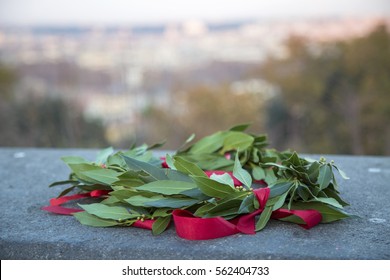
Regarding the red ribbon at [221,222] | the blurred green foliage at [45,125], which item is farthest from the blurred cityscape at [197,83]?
the red ribbon at [221,222]

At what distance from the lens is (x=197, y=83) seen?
1027 centimetres

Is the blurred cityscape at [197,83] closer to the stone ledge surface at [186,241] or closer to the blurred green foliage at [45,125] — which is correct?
the blurred green foliage at [45,125]

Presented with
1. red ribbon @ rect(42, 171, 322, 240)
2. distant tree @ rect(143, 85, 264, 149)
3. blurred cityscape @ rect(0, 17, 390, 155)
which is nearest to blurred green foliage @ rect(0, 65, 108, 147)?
blurred cityscape @ rect(0, 17, 390, 155)

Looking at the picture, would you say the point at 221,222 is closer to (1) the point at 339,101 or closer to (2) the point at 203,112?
(2) the point at 203,112

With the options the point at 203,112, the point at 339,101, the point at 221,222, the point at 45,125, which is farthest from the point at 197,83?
the point at 221,222

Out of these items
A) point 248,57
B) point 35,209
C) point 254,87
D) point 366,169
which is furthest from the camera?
point 254,87

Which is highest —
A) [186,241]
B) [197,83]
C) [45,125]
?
[186,241]

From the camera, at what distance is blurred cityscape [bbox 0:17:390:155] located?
7.58m

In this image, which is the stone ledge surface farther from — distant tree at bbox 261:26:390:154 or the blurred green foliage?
distant tree at bbox 261:26:390:154

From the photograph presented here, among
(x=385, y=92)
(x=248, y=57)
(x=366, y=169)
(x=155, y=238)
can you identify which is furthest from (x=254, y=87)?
(x=155, y=238)

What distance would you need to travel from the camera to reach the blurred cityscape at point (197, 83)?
758 cm

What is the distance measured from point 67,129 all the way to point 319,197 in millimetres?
6758

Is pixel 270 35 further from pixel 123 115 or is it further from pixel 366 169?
pixel 366 169
